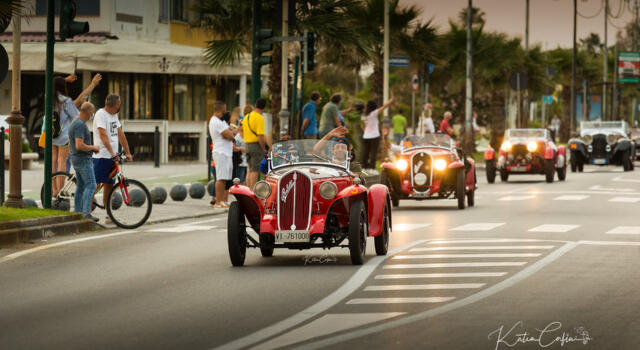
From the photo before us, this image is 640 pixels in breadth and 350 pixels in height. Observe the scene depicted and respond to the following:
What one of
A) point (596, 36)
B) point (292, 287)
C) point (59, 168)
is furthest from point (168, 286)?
point (596, 36)

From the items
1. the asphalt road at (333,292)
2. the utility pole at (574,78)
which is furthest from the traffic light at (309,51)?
the utility pole at (574,78)

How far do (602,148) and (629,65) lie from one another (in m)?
64.3

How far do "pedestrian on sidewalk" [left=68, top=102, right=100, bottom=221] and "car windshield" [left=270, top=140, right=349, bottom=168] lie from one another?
13.9 feet

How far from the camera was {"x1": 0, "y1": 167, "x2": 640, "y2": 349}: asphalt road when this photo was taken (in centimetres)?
864

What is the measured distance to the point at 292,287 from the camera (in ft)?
37.2

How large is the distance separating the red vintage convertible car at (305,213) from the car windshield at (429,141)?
9.20 meters

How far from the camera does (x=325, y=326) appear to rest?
29.8 ft

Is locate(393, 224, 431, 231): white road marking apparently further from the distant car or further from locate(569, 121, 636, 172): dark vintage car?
locate(569, 121, 636, 172): dark vintage car

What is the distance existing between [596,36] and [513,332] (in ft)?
610

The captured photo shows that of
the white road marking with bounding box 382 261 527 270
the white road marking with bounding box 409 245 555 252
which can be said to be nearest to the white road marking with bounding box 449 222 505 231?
the white road marking with bounding box 409 245 555 252

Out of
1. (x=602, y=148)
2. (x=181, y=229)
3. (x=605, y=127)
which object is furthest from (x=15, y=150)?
(x=605, y=127)

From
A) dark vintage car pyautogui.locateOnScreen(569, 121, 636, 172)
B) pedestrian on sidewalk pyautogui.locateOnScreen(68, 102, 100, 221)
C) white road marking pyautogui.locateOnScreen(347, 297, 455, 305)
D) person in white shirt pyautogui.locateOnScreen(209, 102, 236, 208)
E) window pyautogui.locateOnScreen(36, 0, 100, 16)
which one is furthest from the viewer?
window pyautogui.locateOnScreen(36, 0, 100, 16)

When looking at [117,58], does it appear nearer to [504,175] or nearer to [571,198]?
[504,175]

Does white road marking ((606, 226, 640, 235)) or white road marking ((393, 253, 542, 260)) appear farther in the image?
white road marking ((606, 226, 640, 235))
